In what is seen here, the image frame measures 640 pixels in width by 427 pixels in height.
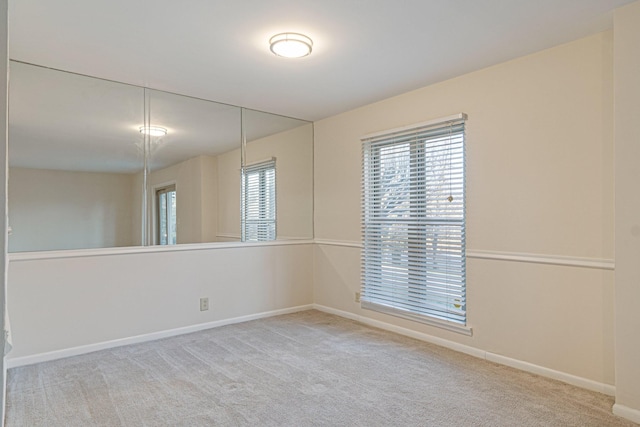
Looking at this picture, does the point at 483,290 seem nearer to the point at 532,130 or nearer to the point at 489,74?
the point at 532,130

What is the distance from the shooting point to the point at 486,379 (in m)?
2.81

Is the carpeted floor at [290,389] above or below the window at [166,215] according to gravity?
below

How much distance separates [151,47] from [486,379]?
11.0 feet

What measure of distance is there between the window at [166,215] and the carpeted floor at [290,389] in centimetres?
98

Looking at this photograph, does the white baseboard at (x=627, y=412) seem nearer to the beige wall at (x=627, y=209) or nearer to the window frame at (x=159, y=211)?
the beige wall at (x=627, y=209)

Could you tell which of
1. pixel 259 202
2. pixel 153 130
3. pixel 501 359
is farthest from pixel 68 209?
pixel 501 359

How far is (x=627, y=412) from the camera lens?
2.26m

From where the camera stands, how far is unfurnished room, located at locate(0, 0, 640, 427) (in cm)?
235

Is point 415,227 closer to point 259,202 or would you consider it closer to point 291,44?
point 259,202

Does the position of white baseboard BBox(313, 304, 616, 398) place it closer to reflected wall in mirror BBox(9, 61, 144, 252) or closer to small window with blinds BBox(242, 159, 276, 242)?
small window with blinds BBox(242, 159, 276, 242)

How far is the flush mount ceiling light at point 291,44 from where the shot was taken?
2.61 meters

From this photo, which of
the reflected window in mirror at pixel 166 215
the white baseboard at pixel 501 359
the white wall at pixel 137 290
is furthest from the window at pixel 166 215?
the white baseboard at pixel 501 359

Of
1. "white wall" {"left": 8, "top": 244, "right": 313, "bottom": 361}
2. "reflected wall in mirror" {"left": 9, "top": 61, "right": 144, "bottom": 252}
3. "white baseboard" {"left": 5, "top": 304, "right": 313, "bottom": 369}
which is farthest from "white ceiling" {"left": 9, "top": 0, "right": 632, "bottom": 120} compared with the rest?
"white baseboard" {"left": 5, "top": 304, "right": 313, "bottom": 369}

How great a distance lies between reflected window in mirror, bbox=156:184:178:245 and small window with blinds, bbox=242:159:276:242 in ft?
2.62
